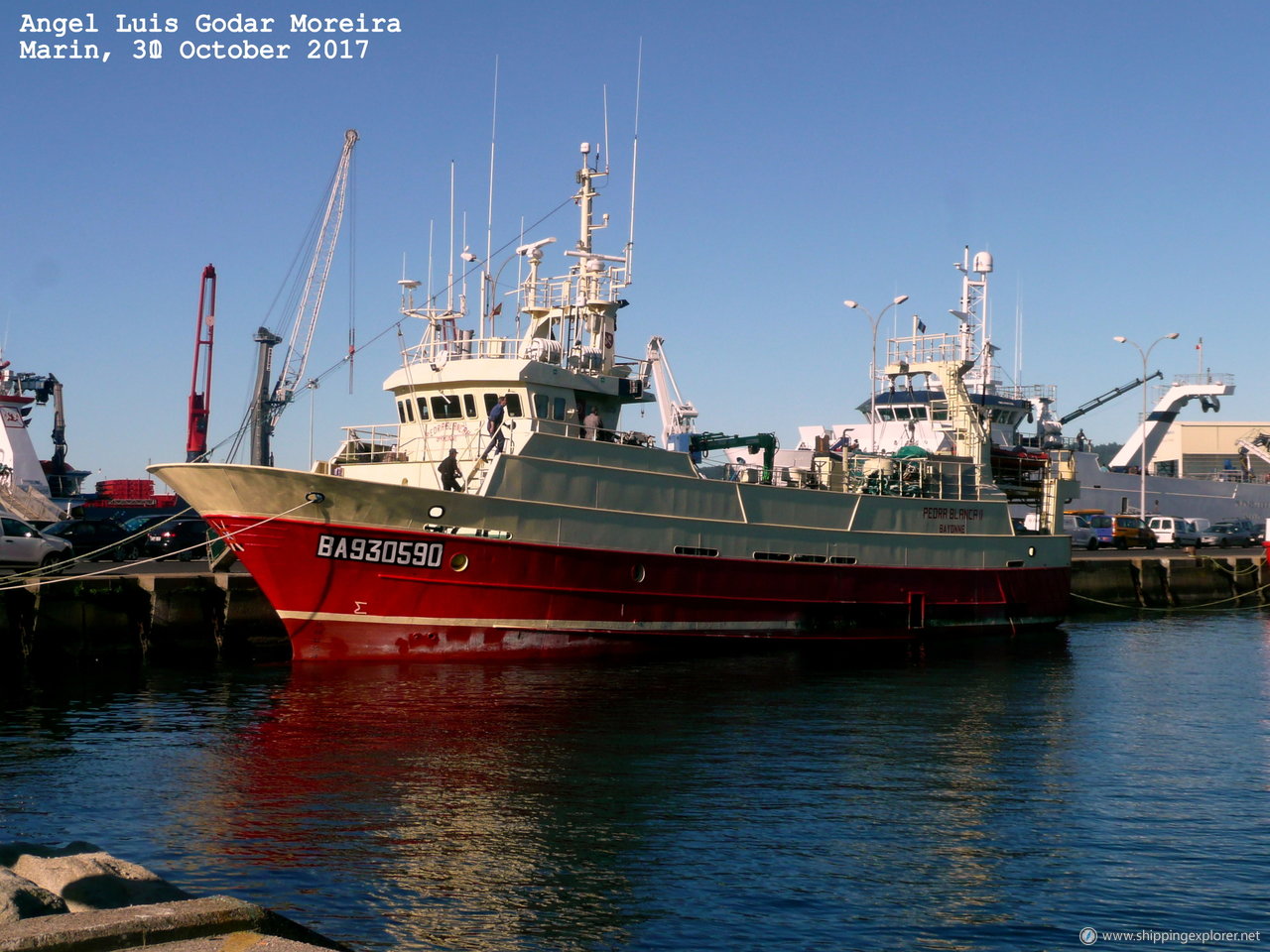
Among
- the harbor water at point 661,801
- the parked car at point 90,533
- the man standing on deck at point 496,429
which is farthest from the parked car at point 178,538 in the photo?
the man standing on deck at point 496,429

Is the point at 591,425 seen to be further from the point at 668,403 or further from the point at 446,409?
the point at 668,403

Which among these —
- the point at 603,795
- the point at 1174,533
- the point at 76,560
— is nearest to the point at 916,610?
the point at 603,795

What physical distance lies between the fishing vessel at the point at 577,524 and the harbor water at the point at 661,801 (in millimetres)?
1597

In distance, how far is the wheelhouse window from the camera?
93.5 ft

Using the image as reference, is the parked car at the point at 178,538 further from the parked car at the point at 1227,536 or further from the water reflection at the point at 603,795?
the parked car at the point at 1227,536

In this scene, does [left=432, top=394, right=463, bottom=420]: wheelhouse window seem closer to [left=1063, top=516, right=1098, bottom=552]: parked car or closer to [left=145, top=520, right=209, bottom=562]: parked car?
[left=145, top=520, right=209, bottom=562]: parked car

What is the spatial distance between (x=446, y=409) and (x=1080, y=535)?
1492 inches

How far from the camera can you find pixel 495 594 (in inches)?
1006

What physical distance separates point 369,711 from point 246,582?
8.87m

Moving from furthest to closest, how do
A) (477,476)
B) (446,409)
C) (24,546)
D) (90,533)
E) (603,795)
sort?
1. (90,533)
2. (24,546)
3. (446,409)
4. (477,476)
5. (603,795)

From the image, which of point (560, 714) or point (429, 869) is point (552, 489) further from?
point (429, 869)

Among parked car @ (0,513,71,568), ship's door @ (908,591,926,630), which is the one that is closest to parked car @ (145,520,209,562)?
parked car @ (0,513,71,568)

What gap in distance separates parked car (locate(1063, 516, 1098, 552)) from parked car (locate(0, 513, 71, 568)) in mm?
43194

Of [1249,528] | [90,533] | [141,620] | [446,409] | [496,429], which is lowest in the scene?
[141,620]
